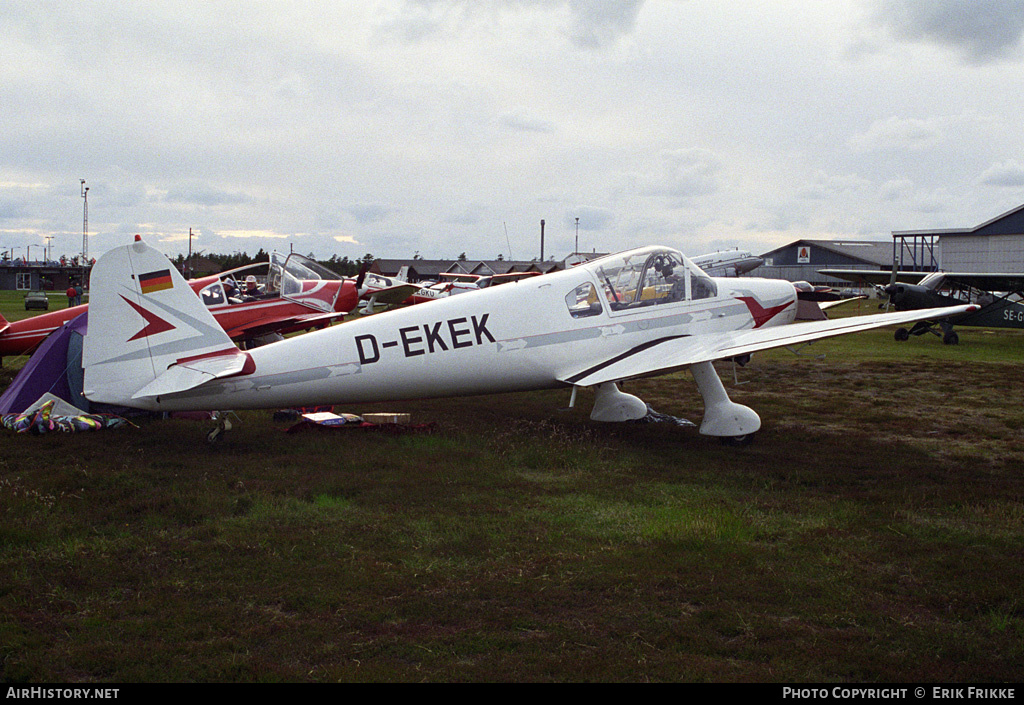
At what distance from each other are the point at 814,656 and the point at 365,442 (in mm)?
5417

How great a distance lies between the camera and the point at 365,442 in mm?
7965

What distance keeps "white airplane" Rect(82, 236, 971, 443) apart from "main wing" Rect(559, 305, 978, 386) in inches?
0.9

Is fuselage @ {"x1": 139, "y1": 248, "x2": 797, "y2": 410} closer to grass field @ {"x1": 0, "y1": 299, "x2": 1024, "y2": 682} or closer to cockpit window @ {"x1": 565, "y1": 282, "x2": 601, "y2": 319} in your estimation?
cockpit window @ {"x1": 565, "y1": 282, "x2": 601, "y2": 319}

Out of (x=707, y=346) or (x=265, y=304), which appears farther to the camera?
(x=265, y=304)

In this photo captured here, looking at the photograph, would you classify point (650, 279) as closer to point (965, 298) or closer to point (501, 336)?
point (501, 336)

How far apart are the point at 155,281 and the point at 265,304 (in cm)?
608

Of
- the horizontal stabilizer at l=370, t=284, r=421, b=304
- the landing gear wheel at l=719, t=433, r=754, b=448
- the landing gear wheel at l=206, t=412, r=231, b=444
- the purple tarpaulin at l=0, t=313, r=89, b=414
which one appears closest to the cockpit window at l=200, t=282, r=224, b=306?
the purple tarpaulin at l=0, t=313, r=89, b=414

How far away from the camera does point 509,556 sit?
4.73 m

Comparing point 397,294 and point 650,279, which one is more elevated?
point 397,294

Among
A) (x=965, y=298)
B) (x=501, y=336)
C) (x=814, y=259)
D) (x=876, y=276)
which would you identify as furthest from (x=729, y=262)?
(x=814, y=259)

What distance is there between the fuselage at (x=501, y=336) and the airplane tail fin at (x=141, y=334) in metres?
0.21

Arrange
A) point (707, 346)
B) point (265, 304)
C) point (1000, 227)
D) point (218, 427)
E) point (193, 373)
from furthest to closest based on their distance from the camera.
Result: point (1000, 227) → point (265, 304) → point (707, 346) → point (218, 427) → point (193, 373)
